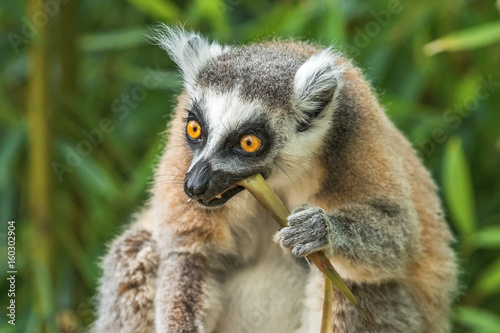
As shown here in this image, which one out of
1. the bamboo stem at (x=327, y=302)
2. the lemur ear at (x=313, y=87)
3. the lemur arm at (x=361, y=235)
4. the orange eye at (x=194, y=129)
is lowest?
the bamboo stem at (x=327, y=302)

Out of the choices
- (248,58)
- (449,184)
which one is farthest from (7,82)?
(449,184)

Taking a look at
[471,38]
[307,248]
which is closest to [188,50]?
[307,248]

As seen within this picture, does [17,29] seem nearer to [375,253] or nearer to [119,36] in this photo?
[119,36]

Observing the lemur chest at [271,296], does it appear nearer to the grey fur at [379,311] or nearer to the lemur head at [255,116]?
the grey fur at [379,311]

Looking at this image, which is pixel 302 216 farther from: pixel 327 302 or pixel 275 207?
pixel 327 302

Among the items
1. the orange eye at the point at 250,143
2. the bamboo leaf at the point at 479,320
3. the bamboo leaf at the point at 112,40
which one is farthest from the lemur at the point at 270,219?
the bamboo leaf at the point at 112,40

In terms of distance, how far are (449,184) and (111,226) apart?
2765 millimetres

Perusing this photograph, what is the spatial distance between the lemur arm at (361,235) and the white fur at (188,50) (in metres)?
1.03

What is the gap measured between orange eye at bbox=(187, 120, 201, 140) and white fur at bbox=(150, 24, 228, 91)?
396 millimetres

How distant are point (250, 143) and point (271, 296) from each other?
975 millimetres

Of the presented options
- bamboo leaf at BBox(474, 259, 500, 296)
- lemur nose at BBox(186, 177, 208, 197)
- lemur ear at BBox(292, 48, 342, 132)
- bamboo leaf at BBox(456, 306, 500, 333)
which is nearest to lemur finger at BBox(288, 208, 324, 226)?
lemur nose at BBox(186, 177, 208, 197)

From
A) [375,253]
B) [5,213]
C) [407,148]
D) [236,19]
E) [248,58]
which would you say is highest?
[236,19]

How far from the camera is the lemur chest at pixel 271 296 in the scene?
3.59 meters

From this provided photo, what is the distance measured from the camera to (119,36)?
5.99m
